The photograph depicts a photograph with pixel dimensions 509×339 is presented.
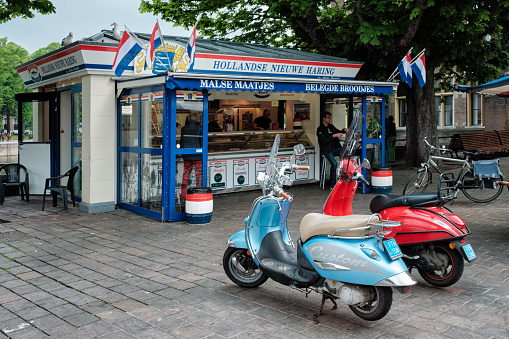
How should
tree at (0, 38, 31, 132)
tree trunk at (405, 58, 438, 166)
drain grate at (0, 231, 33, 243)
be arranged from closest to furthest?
drain grate at (0, 231, 33, 243)
tree trunk at (405, 58, 438, 166)
tree at (0, 38, 31, 132)

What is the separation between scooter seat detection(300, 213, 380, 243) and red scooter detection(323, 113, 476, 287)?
96cm

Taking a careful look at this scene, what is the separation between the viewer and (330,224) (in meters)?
4.93

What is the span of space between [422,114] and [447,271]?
12.1m

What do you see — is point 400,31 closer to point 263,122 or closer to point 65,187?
point 263,122

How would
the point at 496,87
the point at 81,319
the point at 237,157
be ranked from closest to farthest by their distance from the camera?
the point at 81,319, the point at 496,87, the point at 237,157

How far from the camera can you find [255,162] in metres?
13.5

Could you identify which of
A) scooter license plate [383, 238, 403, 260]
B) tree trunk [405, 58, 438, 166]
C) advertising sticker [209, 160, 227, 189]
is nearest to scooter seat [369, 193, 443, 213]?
scooter license plate [383, 238, 403, 260]

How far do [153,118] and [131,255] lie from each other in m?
3.42

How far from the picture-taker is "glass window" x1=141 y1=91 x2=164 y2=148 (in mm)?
10008

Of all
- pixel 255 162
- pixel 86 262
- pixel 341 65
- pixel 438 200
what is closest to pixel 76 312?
pixel 86 262

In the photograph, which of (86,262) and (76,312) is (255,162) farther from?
(76,312)

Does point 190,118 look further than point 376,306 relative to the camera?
Yes

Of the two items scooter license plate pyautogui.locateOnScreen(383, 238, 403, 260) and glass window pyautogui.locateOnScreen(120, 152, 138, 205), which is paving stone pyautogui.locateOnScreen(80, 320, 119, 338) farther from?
glass window pyautogui.locateOnScreen(120, 152, 138, 205)

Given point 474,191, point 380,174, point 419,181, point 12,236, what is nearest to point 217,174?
point 380,174
